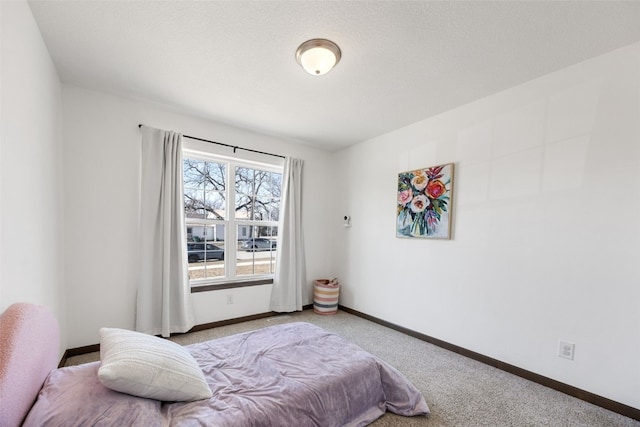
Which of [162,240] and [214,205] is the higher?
[214,205]

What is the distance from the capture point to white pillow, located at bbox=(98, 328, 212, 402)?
3.64 ft

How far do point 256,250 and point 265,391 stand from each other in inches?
96.2

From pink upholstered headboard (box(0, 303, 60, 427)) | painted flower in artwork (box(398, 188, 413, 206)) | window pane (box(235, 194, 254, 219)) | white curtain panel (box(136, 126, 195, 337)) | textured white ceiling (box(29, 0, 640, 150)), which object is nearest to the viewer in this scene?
pink upholstered headboard (box(0, 303, 60, 427))

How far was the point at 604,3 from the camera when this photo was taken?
152 centimetres

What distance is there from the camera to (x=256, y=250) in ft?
12.2

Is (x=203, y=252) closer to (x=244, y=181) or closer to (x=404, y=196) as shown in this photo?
(x=244, y=181)

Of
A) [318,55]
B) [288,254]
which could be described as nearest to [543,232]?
[318,55]

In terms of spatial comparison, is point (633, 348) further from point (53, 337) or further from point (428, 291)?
point (53, 337)

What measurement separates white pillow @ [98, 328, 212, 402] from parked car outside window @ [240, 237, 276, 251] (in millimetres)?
2231

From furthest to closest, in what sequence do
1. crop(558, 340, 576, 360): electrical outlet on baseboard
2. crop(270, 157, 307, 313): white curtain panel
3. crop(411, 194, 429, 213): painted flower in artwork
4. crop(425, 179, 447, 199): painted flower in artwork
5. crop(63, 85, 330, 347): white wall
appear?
crop(270, 157, 307, 313): white curtain panel
crop(411, 194, 429, 213): painted flower in artwork
crop(425, 179, 447, 199): painted flower in artwork
crop(63, 85, 330, 347): white wall
crop(558, 340, 576, 360): electrical outlet on baseboard

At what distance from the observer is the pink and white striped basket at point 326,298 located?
382cm

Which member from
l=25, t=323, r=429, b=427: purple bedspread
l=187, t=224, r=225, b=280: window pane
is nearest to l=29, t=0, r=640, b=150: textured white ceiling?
l=187, t=224, r=225, b=280: window pane

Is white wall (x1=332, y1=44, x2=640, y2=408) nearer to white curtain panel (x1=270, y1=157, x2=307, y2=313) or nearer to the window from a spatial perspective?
white curtain panel (x1=270, y1=157, x2=307, y2=313)

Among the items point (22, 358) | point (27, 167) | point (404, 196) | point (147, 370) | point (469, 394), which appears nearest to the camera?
point (22, 358)
